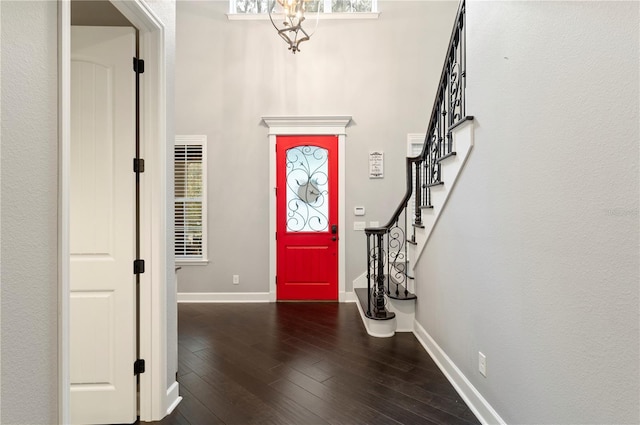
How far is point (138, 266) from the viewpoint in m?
1.96

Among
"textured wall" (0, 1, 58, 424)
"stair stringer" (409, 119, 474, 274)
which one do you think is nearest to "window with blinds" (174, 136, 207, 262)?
"stair stringer" (409, 119, 474, 274)

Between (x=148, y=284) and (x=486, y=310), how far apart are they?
6.66ft

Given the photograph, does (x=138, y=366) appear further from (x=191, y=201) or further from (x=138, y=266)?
(x=191, y=201)

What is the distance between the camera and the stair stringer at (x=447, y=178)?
211 cm

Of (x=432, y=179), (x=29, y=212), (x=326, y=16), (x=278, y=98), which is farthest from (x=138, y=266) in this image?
(x=326, y=16)

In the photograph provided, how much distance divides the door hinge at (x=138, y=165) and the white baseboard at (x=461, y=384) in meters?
2.48

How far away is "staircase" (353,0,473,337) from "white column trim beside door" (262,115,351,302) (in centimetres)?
64

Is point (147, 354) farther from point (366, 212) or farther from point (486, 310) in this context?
point (366, 212)

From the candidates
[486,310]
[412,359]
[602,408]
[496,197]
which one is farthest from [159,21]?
[412,359]

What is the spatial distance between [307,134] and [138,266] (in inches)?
123

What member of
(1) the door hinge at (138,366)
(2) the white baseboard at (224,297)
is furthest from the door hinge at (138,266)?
(2) the white baseboard at (224,297)

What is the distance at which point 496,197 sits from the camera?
Answer: 177 cm

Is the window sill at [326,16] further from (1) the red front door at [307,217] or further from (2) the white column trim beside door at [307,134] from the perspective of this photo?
(1) the red front door at [307,217]

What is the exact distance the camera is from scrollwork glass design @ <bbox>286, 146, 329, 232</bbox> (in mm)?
4633
